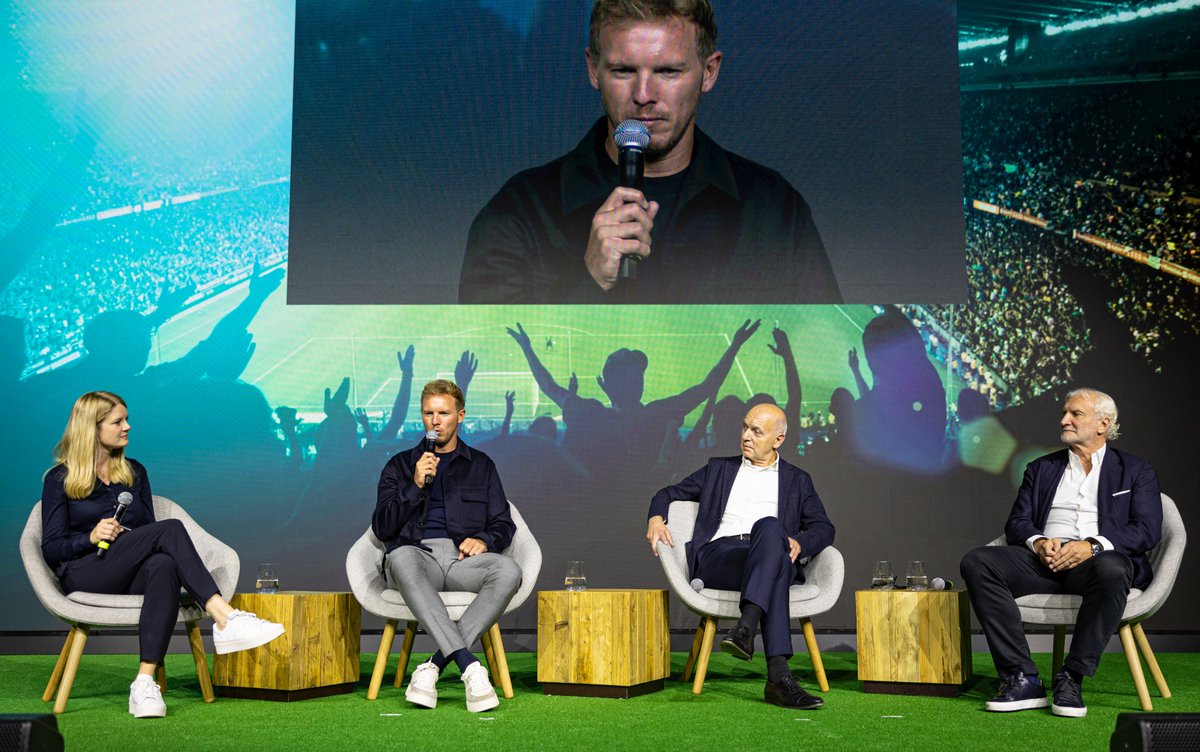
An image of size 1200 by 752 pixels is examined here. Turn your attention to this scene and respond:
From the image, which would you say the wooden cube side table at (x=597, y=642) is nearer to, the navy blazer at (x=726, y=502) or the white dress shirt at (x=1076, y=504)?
the navy blazer at (x=726, y=502)

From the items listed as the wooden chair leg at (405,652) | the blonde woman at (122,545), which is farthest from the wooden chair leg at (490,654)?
the blonde woman at (122,545)

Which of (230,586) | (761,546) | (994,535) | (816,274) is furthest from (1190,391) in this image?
(230,586)

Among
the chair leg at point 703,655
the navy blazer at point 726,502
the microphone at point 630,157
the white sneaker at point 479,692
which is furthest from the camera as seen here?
the microphone at point 630,157

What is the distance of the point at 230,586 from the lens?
12.6ft

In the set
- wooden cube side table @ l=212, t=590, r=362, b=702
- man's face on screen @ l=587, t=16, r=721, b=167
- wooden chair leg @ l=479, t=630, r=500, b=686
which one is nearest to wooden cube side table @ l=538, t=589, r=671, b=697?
wooden chair leg @ l=479, t=630, r=500, b=686

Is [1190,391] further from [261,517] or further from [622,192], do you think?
[261,517]

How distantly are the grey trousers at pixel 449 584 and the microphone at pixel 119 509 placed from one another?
2.94 ft

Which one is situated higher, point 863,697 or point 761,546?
point 761,546

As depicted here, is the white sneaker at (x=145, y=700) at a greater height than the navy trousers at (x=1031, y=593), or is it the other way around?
the navy trousers at (x=1031, y=593)

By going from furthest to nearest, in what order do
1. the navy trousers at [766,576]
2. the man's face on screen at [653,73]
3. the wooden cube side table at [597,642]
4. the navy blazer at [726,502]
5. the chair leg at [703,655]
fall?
the man's face on screen at [653,73] < the navy blazer at [726,502] < the chair leg at [703,655] < the wooden cube side table at [597,642] < the navy trousers at [766,576]

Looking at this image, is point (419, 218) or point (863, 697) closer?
point (863, 697)

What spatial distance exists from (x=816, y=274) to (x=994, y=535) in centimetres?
152

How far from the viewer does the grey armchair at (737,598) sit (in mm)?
3895

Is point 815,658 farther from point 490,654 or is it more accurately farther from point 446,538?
point 446,538
